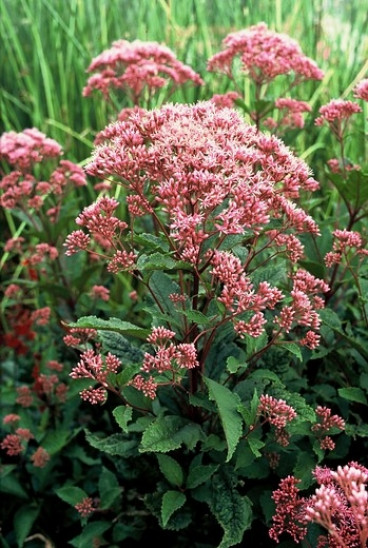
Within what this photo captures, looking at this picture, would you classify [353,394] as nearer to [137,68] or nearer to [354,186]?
[354,186]

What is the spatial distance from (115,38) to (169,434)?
3680mm

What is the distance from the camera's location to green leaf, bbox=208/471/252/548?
5.58ft

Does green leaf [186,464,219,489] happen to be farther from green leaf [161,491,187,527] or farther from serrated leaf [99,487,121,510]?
serrated leaf [99,487,121,510]

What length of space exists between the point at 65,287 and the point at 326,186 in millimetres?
1640

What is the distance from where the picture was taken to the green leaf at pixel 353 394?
Answer: 188 cm

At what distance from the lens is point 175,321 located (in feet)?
5.64

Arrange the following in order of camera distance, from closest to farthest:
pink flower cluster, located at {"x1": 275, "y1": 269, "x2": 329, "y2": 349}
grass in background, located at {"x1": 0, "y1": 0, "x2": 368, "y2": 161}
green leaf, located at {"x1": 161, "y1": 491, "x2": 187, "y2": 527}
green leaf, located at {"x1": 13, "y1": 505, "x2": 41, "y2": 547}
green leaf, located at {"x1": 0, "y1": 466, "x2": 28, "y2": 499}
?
pink flower cluster, located at {"x1": 275, "y1": 269, "x2": 329, "y2": 349}, green leaf, located at {"x1": 161, "y1": 491, "x2": 187, "y2": 527}, green leaf, located at {"x1": 13, "y1": 505, "x2": 41, "y2": 547}, green leaf, located at {"x1": 0, "y1": 466, "x2": 28, "y2": 499}, grass in background, located at {"x1": 0, "y1": 0, "x2": 368, "y2": 161}

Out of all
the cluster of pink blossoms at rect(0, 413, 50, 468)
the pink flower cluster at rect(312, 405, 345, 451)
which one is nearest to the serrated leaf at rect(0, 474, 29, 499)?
the cluster of pink blossoms at rect(0, 413, 50, 468)

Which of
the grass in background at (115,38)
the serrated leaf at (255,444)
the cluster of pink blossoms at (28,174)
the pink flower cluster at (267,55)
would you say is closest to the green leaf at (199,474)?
the serrated leaf at (255,444)

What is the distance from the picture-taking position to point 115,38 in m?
4.74

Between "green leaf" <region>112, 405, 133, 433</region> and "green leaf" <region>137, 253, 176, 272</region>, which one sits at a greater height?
"green leaf" <region>137, 253, 176, 272</region>

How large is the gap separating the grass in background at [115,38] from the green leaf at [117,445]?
215 centimetres

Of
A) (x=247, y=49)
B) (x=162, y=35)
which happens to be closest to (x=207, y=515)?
(x=247, y=49)

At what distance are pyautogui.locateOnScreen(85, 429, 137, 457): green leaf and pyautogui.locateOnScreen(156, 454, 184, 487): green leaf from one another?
102mm
